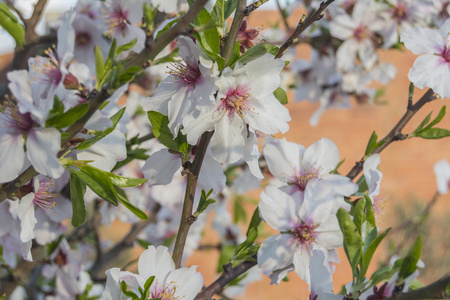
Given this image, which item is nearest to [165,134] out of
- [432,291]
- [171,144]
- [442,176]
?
[171,144]

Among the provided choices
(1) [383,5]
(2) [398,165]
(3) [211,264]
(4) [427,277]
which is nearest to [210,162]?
(1) [383,5]

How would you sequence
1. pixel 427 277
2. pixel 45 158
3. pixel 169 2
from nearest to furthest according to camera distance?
1. pixel 45 158
2. pixel 169 2
3. pixel 427 277

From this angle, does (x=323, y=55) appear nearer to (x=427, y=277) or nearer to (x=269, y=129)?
(x=269, y=129)

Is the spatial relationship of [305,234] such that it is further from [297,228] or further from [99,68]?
[99,68]

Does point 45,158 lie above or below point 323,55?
above

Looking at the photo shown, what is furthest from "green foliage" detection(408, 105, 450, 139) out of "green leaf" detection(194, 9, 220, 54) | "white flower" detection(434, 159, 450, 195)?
"white flower" detection(434, 159, 450, 195)

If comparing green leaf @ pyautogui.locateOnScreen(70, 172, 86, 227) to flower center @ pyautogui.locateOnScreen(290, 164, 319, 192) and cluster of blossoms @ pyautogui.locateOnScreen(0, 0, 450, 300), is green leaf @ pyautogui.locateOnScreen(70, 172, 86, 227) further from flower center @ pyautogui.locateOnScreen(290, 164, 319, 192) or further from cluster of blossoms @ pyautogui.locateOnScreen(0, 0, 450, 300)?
flower center @ pyautogui.locateOnScreen(290, 164, 319, 192)
